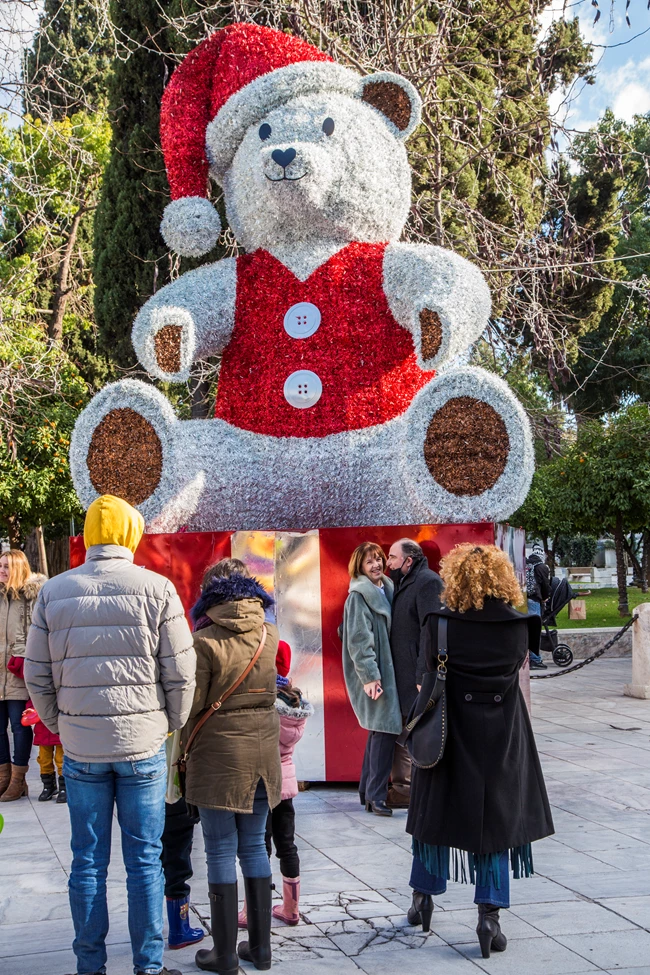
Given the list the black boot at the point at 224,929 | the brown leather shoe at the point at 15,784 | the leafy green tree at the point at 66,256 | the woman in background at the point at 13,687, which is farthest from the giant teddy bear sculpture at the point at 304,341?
the leafy green tree at the point at 66,256

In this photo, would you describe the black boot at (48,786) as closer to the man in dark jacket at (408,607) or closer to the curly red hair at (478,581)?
the man in dark jacket at (408,607)

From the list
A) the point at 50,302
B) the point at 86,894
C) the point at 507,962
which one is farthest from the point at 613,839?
the point at 50,302

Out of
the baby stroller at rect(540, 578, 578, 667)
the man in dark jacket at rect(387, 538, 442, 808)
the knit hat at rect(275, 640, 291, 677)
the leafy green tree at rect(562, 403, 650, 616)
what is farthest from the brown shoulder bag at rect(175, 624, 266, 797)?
the leafy green tree at rect(562, 403, 650, 616)

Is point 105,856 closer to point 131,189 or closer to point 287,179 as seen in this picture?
point 287,179

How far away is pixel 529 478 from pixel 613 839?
6.33ft

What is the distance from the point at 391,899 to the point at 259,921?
0.82 metres

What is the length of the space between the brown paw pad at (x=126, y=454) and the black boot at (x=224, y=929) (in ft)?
10.2

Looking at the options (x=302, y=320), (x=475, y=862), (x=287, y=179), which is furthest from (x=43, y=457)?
(x=475, y=862)

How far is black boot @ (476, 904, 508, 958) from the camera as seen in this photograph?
10.9 ft

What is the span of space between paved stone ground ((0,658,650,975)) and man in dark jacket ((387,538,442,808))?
72 centimetres

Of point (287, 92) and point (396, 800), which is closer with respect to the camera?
point (396, 800)

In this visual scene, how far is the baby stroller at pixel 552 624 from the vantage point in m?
11.9

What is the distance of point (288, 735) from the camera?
12.1 feet

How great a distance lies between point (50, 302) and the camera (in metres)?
18.5
